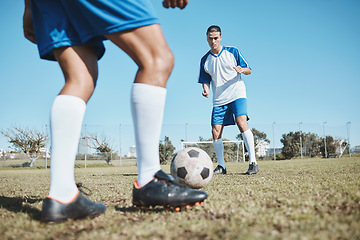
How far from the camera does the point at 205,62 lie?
556cm

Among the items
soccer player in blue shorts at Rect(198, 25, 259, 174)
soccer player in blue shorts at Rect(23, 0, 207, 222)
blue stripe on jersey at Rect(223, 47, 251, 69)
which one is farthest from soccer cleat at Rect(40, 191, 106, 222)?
blue stripe on jersey at Rect(223, 47, 251, 69)

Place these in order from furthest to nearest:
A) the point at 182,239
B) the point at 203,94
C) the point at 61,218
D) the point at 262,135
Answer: the point at 262,135
the point at 203,94
the point at 61,218
the point at 182,239

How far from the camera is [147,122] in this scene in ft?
5.32

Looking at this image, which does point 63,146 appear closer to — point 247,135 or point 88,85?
point 88,85

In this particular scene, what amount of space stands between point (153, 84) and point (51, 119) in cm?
64

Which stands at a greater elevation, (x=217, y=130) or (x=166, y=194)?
(x=217, y=130)

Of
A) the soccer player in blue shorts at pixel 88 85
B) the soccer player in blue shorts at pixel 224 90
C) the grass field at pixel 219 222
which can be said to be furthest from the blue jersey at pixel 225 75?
the soccer player in blue shorts at pixel 88 85

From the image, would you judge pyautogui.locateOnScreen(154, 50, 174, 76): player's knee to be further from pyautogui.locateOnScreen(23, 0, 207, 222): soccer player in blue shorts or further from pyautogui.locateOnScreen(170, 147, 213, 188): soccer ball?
pyautogui.locateOnScreen(170, 147, 213, 188): soccer ball

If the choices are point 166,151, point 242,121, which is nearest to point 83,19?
point 242,121

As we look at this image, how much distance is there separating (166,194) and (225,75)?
13.4 feet

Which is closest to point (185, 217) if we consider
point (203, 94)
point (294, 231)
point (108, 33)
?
point (294, 231)

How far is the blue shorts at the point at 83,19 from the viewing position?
59.3 inches

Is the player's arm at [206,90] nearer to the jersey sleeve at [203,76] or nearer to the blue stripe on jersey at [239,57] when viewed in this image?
the jersey sleeve at [203,76]

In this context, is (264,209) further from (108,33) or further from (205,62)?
(205,62)
